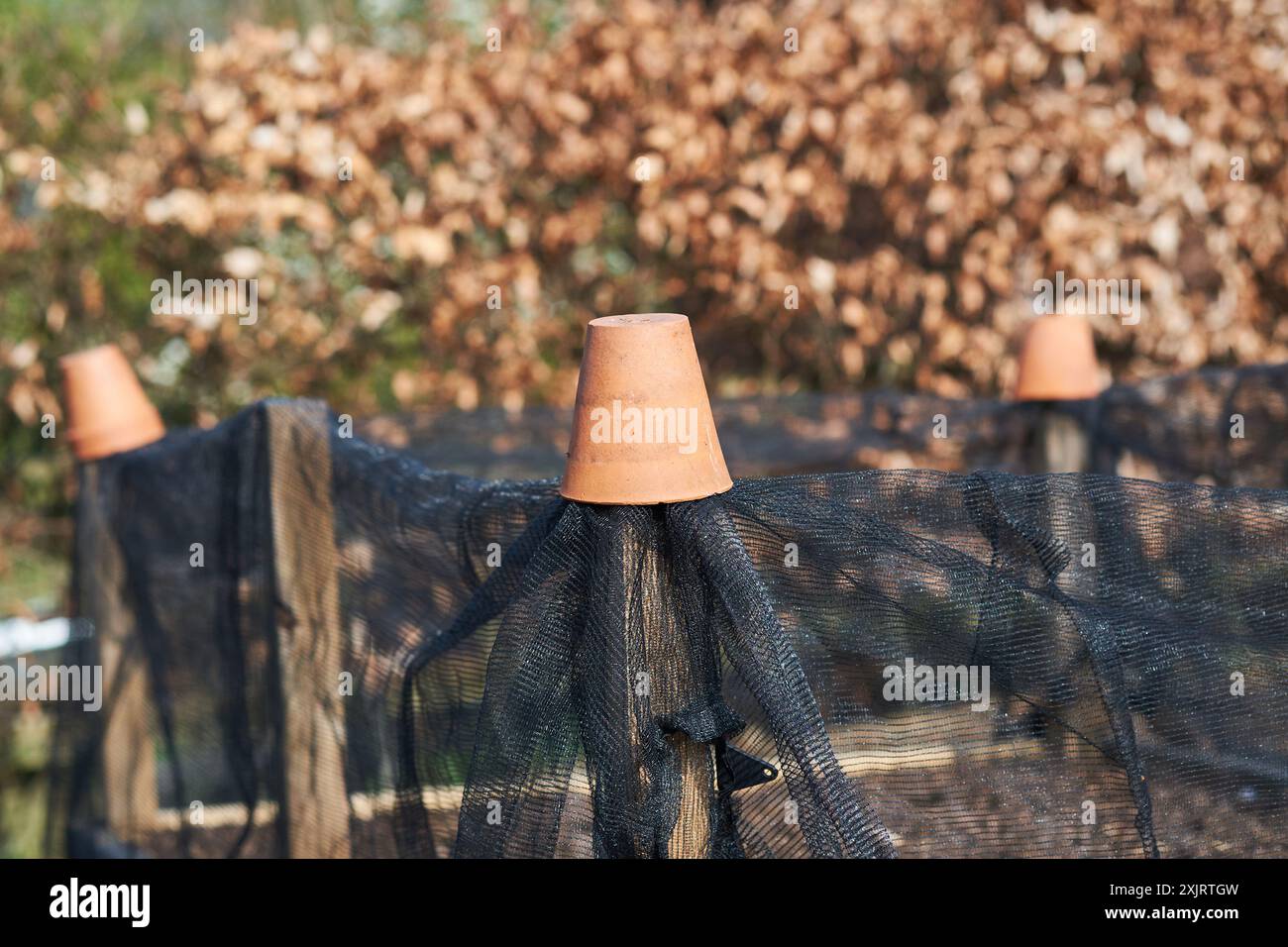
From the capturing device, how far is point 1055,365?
144 inches

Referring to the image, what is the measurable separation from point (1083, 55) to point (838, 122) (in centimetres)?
97

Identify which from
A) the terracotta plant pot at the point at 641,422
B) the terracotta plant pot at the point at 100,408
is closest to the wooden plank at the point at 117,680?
the terracotta plant pot at the point at 100,408

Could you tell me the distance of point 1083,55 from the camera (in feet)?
16.9

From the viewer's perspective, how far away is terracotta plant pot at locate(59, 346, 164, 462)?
328 cm

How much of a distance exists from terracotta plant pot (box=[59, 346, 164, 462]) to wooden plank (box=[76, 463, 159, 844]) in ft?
0.27

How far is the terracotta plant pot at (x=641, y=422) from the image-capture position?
1628 mm

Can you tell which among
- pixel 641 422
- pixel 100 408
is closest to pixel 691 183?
pixel 100 408

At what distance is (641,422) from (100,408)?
209 cm

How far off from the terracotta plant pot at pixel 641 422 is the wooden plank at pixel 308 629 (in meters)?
1.04

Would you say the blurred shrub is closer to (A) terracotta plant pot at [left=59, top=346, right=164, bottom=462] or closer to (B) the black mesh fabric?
(B) the black mesh fabric

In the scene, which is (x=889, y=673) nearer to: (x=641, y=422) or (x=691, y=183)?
(x=641, y=422)

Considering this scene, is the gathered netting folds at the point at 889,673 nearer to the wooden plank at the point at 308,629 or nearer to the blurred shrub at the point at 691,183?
the wooden plank at the point at 308,629
